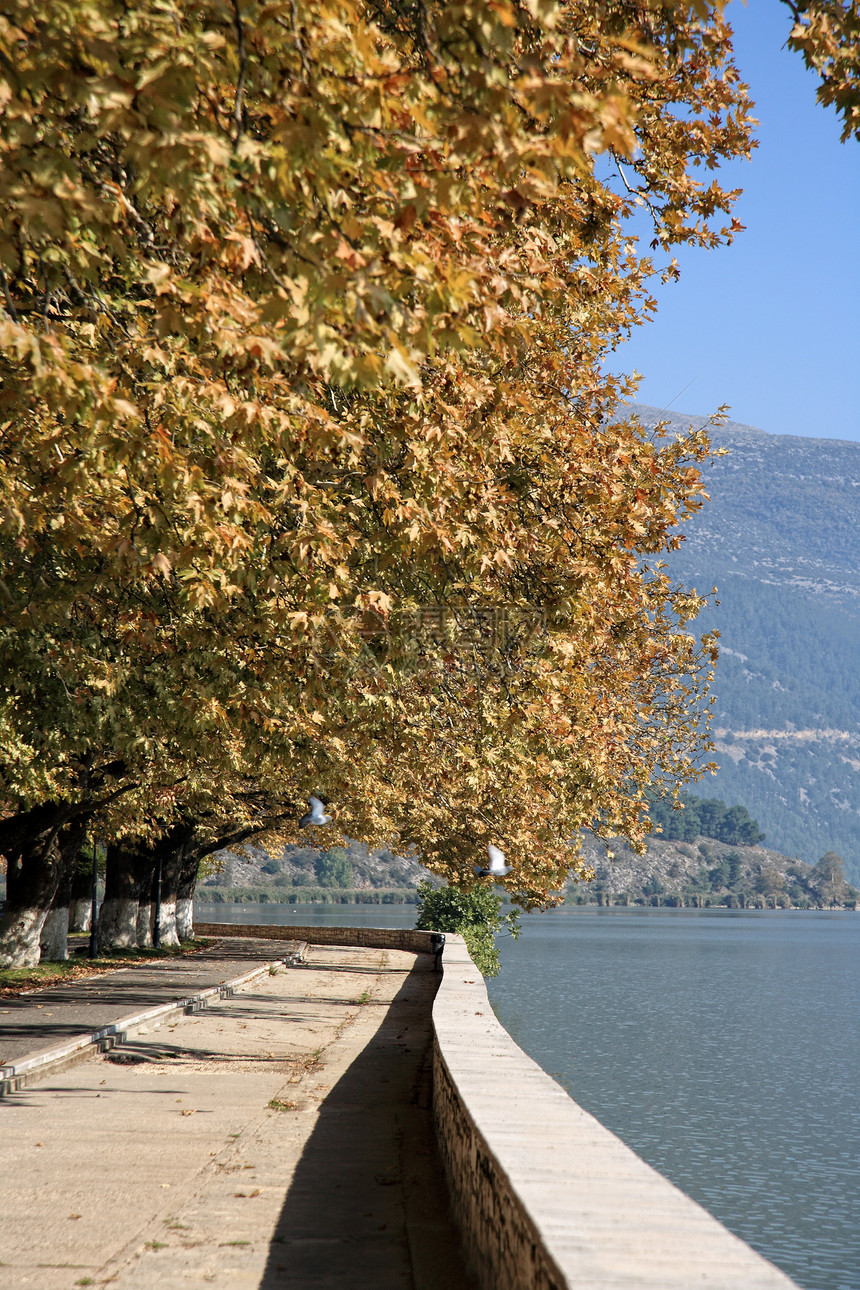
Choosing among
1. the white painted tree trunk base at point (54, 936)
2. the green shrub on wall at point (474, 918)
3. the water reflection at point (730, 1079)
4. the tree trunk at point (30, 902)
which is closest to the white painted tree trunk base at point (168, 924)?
the green shrub on wall at point (474, 918)

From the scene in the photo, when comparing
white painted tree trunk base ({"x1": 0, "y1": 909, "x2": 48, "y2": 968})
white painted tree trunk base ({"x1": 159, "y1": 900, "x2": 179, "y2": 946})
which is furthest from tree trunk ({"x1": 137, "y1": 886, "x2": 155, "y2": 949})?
white painted tree trunk base ({"x1": 0, "y1": 909, "x2": 48, "y2": 968})

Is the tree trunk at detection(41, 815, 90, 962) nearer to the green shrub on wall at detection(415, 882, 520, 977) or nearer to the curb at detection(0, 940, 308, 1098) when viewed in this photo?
the curb at detection(0, 940, 308, 1098)

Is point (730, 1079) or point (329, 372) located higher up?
point (329, 372)

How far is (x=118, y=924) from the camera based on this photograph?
34.1 metres

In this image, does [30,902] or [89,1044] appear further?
[30,902]

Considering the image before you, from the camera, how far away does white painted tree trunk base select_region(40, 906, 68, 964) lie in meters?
29.3

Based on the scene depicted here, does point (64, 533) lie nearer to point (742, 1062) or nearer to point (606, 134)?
point (606, 134)

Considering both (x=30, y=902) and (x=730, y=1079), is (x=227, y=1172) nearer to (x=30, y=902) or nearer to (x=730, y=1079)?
(x=30, y=902)

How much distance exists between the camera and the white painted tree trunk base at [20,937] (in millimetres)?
24844

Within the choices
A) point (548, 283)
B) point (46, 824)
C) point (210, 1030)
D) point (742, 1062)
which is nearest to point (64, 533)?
point (548, 283)

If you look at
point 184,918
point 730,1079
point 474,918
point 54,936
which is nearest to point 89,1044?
point 54,936

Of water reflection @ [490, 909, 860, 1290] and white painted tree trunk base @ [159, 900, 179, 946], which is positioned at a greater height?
white painted tree trunk base @ [159, 900, 179, 946]

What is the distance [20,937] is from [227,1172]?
18.2 meters

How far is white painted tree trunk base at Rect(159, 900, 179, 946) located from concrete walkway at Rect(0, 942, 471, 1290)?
2236 centimetres
